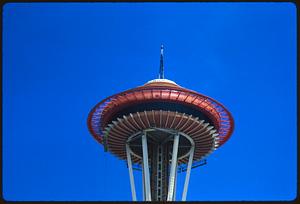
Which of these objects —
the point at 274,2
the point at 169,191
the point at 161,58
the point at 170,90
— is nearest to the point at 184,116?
the point at 170,90

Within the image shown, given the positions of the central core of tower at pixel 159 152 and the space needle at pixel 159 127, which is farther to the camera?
the central core of tower at pixel 159 152

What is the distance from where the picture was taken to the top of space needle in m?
75.1

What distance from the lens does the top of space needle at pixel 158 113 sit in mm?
75125

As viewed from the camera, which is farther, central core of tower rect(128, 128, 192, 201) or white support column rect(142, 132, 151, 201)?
central core of tower rect(128, 128, 192, 201)

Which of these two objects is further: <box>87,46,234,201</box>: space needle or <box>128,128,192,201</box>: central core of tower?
<box>128,128,192,201</box>: central core of tower

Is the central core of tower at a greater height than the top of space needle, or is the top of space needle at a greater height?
the top of space needle

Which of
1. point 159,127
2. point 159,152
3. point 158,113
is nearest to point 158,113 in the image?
point 158,113

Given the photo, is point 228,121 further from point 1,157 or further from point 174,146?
point 1,157

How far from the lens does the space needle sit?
75.2 m

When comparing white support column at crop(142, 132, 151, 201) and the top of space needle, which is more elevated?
the top of space needle

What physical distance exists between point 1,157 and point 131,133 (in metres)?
62.0

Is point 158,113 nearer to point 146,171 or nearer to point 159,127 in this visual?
point 159,127

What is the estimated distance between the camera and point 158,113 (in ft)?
247

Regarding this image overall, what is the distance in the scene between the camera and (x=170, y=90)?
75.1m
